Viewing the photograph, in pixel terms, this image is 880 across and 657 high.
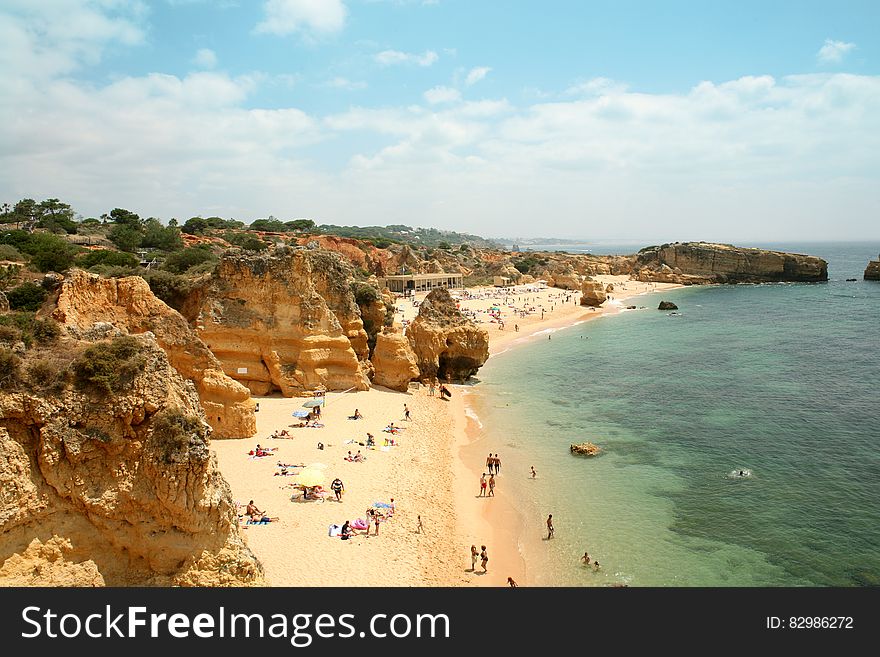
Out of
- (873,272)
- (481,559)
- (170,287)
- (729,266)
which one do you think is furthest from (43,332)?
(873,272)

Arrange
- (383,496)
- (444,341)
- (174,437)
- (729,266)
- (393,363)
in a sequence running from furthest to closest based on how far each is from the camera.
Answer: (729,266) < (444,341) < (393,363) < (383,496) < (174,437)

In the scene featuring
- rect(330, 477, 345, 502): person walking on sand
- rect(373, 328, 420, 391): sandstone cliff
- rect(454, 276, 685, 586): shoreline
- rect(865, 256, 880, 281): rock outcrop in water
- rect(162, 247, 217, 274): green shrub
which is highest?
rect(865, 256, 880, 281): rock outcrop in water

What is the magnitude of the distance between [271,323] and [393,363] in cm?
703

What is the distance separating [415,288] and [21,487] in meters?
76.5

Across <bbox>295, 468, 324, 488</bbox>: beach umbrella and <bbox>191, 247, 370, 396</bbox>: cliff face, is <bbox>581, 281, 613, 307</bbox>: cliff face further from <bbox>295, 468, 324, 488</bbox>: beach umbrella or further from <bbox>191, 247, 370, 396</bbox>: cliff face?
<bbox>295, 468, 324, 488</bbox>: beach umbrella

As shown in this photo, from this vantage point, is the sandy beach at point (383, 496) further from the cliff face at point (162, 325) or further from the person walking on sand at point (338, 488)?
the cliff face at point (162, 325)

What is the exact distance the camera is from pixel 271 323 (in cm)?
2589

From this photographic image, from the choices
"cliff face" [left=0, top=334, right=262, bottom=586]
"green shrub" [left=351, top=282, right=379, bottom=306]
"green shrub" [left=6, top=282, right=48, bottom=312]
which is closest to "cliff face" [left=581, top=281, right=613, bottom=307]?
"green shrub" [left=351, top=282, right=379, bottom=306]

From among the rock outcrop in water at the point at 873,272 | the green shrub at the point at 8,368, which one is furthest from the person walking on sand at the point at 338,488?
the rock outcrop in water at the point at 873,272

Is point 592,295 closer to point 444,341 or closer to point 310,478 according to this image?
point 444,341

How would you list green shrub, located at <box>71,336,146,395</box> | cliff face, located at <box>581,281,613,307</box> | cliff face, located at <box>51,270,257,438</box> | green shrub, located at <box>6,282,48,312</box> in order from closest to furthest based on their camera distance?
green shrub, located at <box>71,336,146,395</box>, cliff face, located at <box>51,270,257,438</box>, green shrub, located at <box>6,282,48,312</box>, cliff face, located at <box>581,281,613,307</box>

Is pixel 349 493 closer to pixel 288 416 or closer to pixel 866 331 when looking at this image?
pixel 288 416

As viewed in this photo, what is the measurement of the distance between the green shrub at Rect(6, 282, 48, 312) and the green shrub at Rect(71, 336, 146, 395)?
11191 millimetres

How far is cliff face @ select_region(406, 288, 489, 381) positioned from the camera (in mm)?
33594
